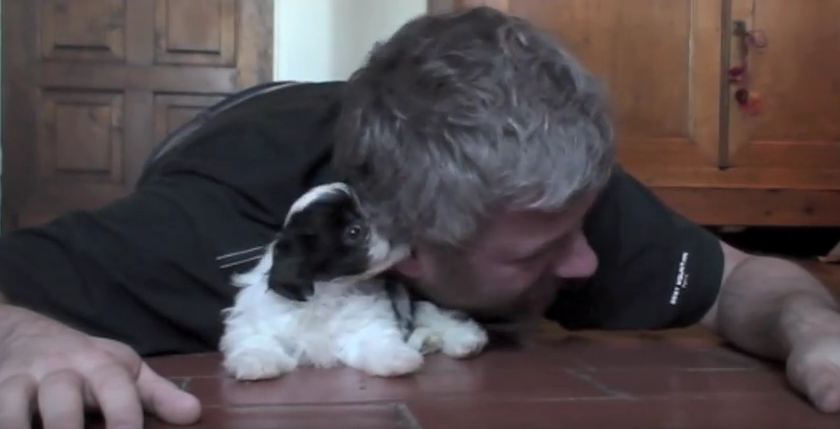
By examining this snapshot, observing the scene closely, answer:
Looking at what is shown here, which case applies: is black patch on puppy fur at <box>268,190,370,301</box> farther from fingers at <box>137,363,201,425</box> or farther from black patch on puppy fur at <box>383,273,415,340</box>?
fingers at <box>137,363,201,425</box>

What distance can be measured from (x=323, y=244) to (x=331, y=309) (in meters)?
0.12

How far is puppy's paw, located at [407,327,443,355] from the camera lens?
133cm

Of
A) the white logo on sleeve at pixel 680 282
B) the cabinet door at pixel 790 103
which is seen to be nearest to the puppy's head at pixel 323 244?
the white logo on sleeve at pixel 680 282

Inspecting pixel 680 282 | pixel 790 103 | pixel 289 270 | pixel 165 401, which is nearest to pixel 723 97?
pixel 790 103

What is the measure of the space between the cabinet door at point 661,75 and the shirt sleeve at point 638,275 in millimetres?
1625

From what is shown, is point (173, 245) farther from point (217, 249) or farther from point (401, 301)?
point (401, 301)

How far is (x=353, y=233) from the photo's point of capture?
46.4 inches

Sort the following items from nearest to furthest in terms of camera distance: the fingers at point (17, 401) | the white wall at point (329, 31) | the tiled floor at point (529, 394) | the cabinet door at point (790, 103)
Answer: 1. the fingers at point (17, 401)
2. the tiled floor at point (529, 394)
3. the cabinet door at point (790, 103)
4. the white wall at point (329, 31)

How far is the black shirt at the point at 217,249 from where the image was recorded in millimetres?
1271

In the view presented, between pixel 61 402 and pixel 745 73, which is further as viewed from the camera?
pixel 745 73

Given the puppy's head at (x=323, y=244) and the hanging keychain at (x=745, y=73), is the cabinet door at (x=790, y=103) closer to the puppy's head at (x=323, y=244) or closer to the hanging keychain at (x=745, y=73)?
the hanging keychain at (x=745, y=73)

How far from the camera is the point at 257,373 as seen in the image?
116 centimetres

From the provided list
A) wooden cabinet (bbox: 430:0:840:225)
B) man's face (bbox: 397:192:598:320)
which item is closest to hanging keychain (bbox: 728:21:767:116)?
wooden cabinet (bbox: 430:0:840:225)

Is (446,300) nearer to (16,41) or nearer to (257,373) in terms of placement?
(257,373)
